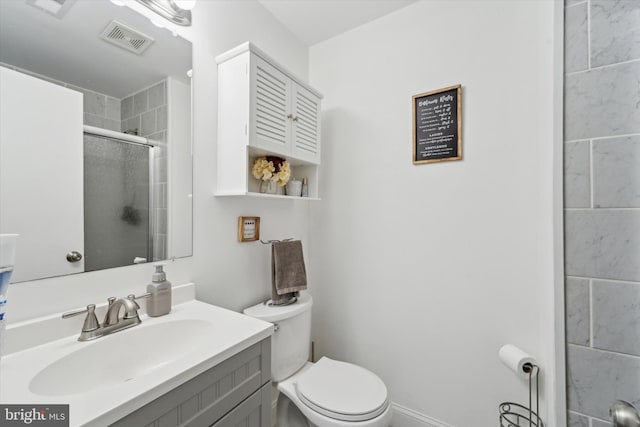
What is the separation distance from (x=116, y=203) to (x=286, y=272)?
2.65 feet

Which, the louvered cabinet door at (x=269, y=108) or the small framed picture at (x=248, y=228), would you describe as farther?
the small framed picture at (x=248, y=228)

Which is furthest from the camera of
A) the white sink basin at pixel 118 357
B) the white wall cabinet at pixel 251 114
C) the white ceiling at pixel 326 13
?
the white ceiling at pixel 326 13

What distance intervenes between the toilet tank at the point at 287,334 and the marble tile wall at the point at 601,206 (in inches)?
40.7

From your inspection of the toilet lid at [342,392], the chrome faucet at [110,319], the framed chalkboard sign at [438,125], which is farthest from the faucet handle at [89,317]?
the framed chalkboard sign at [438,125]

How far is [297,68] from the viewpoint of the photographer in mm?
1819

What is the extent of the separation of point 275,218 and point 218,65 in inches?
33.2

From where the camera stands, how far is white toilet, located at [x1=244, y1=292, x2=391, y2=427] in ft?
3.53

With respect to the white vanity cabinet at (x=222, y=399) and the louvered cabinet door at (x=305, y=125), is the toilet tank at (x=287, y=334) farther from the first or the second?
the louvered cabinet door at (x=305, y=125)

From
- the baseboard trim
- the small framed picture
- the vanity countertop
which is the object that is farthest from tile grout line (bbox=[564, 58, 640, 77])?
the baseboard trim

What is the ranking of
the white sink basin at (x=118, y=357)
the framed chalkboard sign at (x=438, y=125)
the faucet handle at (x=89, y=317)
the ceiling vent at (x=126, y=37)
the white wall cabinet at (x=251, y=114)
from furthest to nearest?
the framed chalkboard sign at (x=438, y=125), the white wall cabinet at (x=251, y=114), the ceiling vent at (x=126, y=37), the faucet handle at (x=89, y=317), the white sink basin at (x=118, y=357)

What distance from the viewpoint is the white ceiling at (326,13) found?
149 centimetres

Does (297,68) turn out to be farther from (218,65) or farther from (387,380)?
(387,380)

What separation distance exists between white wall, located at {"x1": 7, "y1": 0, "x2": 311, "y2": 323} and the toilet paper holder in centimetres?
126

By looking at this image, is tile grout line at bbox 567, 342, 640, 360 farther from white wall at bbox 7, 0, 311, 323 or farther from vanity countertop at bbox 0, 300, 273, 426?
white wall at bbox 7, 0, 311, 323
